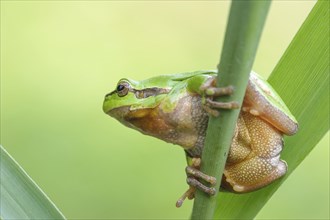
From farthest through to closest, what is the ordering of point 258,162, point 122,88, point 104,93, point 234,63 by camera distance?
point 104,93 → point 122,88 → point 258,162 → point 234,63

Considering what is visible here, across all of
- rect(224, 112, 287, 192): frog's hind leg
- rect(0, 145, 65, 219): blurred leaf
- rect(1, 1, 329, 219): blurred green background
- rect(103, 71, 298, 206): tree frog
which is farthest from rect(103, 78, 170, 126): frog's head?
rect(1, 1, 329, 219): blurred green background

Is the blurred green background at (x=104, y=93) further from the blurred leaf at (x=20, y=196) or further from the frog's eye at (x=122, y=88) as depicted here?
the blurred leaf at (x=20, y=196)

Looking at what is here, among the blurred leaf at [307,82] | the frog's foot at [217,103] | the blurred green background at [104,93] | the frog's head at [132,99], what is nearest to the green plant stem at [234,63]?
the frog's foot at [217,103]

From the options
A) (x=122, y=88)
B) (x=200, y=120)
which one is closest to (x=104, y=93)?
(x=122, y=88)

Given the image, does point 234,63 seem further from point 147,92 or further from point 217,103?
point 147,92

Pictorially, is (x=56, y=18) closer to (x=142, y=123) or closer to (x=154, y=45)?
(x=154, y=45)

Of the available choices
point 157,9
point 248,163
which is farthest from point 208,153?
point 157,9

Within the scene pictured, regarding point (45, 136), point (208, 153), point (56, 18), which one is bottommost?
point (45, 136)
